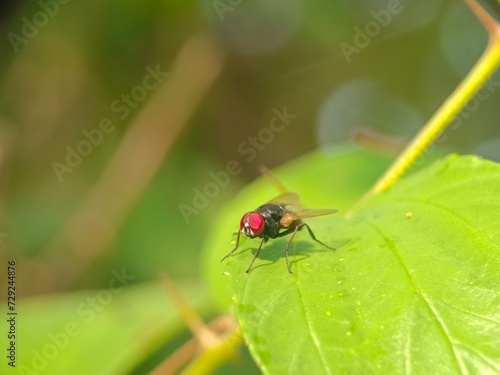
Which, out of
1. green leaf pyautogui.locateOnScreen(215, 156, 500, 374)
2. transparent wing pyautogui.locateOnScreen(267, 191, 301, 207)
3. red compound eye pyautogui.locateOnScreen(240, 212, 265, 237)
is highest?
transparent wing pyautogui.locateOnScreen(267, 191, 301, 207)

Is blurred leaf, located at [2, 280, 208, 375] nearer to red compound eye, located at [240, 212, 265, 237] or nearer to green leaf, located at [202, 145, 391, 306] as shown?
green leaf, located at [202, 145, 391, 306]

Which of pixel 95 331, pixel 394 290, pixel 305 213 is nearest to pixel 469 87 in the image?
pixel 305 213

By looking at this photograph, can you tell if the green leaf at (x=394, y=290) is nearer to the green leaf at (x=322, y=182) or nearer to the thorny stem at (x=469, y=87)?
the thorny stem at (x=469, y=87)

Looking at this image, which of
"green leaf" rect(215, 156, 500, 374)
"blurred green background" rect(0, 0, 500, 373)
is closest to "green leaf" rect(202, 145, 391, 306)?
"green leaf" rect(215, 156, 500, 374)

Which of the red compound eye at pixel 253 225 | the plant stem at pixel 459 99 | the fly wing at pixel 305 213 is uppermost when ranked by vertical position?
the red compound eye at pixel 253 225

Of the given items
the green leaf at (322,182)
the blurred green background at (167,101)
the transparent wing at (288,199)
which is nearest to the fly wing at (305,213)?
the transparent wing at (288,199)

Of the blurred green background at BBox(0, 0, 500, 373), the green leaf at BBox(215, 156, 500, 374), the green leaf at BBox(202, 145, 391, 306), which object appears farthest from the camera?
the blurred green background at BBox(0, 0, 500, 373)

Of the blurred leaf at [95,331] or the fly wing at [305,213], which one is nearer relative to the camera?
the fly wing at [305,213]
